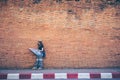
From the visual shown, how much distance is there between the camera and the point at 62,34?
11977 mm

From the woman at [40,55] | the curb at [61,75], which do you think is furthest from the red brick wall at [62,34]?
the curb at [61,75]

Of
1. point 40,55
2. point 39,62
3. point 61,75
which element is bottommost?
point 61,75

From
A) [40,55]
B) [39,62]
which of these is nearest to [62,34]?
[40,55]

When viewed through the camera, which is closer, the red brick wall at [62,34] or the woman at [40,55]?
the woman at [40,55]

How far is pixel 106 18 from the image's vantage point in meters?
12.0

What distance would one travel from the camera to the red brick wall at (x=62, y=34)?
11.9 metres

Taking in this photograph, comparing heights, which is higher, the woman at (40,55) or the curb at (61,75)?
the woman at (40,55)

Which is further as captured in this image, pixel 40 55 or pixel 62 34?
pixel 62 34

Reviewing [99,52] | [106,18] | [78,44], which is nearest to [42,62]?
[78,44]

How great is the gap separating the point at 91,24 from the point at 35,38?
2.84 m

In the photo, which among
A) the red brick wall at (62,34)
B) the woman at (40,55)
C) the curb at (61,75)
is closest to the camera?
the curb at (61,75)

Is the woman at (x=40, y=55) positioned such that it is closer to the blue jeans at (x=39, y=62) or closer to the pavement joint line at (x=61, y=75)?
the blue jeans at (x=39, y=62)

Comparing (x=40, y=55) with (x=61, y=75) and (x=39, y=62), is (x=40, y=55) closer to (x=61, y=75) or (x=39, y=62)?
(x=39, y=62)

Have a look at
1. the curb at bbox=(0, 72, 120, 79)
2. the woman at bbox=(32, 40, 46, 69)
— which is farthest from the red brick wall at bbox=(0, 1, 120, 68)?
the curb at bbox=(0, 72, 120, 79)
